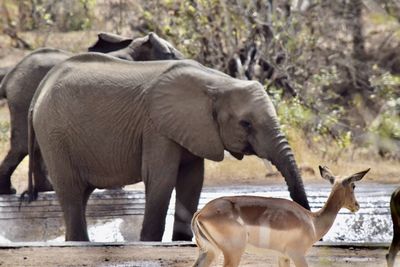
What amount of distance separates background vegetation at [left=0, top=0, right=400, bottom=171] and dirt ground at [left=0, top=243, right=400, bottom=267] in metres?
5.55

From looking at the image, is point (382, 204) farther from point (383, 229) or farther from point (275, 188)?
point (275, 188)

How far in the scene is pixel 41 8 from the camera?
23016 millimetres

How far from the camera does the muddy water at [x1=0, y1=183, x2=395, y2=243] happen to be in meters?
11.3

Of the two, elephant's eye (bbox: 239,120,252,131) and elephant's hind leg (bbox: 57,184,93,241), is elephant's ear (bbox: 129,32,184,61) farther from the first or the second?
elephant's eye (bbox: 239,120,252,131)

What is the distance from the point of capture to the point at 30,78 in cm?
1266

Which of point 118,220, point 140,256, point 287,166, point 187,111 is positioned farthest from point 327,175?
point 118,220

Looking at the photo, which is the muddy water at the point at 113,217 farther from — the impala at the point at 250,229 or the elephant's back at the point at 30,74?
the impala at the point at 250,229

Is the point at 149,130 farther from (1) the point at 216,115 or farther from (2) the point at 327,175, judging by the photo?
(2) the point at 327,175

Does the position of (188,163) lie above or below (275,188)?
above

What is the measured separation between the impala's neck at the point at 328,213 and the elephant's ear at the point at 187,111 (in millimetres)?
3352

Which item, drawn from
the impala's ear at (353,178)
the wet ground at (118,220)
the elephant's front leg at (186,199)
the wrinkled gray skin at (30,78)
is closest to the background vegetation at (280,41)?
the wet ground at (118,220)

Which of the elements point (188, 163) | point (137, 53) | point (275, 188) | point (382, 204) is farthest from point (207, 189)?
point (188, 163)

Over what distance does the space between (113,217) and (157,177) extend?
7.81 ft

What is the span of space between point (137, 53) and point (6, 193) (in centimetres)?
211
